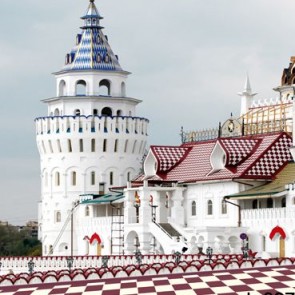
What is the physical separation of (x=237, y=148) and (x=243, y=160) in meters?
1.10

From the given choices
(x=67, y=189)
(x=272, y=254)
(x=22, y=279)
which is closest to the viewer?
(x=22, y=279)

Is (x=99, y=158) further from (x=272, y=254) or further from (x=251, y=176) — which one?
(x=272, y=254)

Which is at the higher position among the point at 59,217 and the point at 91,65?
the point at 91,65

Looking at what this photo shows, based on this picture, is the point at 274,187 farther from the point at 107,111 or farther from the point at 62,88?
the point at 62,88

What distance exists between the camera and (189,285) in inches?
1496

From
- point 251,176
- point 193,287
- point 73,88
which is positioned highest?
point 73,88

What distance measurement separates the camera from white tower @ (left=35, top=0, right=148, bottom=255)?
91.4 metres

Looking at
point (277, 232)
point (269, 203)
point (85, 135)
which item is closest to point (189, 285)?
point (277, 232)

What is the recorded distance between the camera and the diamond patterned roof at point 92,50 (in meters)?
93.9

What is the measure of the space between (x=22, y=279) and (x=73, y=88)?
54251 millimetres

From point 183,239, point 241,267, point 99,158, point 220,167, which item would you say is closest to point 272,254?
point 183,239

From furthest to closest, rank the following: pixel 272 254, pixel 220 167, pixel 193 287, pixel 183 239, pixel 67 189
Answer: pixel 67 189 < pixel 220 167 < pixel 183 239 < pixel 272 254 < pixel 193 287

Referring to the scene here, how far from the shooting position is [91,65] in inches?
3684

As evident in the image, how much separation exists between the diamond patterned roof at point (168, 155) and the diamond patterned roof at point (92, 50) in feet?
57.3
